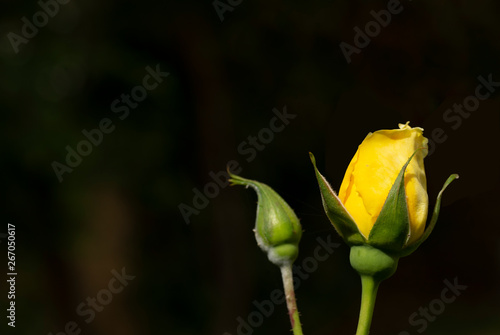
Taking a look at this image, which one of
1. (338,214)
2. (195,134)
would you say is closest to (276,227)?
(338,214)

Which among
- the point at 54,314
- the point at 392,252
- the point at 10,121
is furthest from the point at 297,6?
the point at 392,252

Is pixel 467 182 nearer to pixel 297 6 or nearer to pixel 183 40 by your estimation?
pixel 297 6

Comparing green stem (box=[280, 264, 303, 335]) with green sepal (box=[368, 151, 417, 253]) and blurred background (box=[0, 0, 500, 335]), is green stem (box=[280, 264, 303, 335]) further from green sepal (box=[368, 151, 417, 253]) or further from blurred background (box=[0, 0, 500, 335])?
blurred background (box=[0, 0, 500, 335])

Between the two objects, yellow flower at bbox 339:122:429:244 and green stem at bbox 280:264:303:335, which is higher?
yellow flower at bbox 339:122:429:244

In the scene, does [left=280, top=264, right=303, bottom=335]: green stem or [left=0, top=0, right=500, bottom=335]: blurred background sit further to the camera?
[left=0, top=0, right=500, bottom=335]: blurred background

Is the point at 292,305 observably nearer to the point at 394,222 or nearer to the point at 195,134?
the point at 394,222

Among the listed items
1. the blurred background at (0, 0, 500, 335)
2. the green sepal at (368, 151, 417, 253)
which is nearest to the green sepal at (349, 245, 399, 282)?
the green sepal at (368, 151, 417, 253)

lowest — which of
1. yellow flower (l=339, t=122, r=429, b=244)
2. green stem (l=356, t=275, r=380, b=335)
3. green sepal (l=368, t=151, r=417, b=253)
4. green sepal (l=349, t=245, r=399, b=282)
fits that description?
green stem (l=356, t=275, r=380, b=335)
